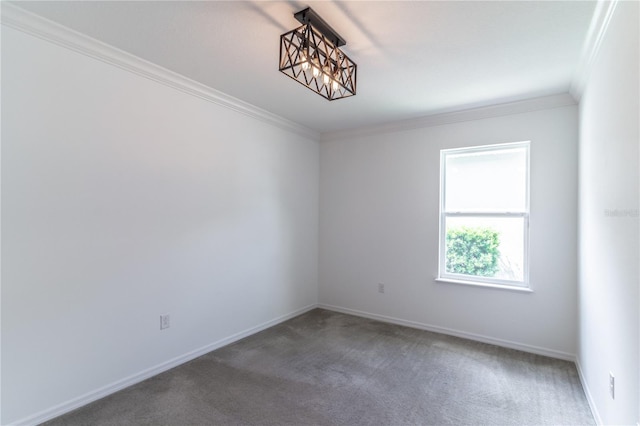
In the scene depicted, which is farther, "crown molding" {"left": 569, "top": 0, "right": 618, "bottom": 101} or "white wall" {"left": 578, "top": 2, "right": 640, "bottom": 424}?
"crown molding" {"left": 569, "top": 0, "right": 618, "bottom": 101}

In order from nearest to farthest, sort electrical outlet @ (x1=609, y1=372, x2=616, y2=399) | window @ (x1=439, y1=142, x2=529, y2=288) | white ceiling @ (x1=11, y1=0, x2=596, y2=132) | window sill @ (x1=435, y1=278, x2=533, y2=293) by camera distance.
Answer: electrical outlet @ (x1=609, y1=372, x2=616, y2=399) < white ceiling @ (x1=11, y1=0, x2=596, y2=132) < window sill @ (x1=435, y1=278, x2=533, y2=293) < window @ (x1=439, y1=142, x2=529, y2=288)

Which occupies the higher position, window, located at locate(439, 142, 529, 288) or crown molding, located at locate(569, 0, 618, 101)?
crown molding, located at locate(569, 0, 618, 101)

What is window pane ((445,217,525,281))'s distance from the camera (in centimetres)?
335

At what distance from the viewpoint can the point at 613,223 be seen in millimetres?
1750

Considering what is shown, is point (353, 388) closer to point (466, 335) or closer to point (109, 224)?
point (466, 335)

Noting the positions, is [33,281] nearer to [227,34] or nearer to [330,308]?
[227,34]

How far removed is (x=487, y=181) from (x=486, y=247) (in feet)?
2.47

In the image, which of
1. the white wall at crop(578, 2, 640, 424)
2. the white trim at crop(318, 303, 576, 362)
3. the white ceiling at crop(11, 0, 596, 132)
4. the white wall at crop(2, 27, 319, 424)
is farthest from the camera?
the white trim at crop(318, 303, 576, 362)

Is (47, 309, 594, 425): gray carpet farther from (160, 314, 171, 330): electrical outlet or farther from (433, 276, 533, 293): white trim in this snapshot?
(433, 276, 533, 293): white trim

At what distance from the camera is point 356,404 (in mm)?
2270

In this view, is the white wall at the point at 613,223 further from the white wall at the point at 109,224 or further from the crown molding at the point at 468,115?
the white wall at the point at 109,224

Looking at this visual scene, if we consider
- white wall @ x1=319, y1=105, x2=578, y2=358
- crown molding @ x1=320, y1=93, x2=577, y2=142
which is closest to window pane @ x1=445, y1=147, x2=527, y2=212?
white wall @ x1=319, y1=105, x2=578, y2=358

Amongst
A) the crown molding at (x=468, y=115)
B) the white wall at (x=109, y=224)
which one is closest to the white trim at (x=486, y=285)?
the crown molding at (x=468, y=115)

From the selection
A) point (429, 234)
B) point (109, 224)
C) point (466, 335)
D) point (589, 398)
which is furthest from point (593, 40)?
point (109, 224)
